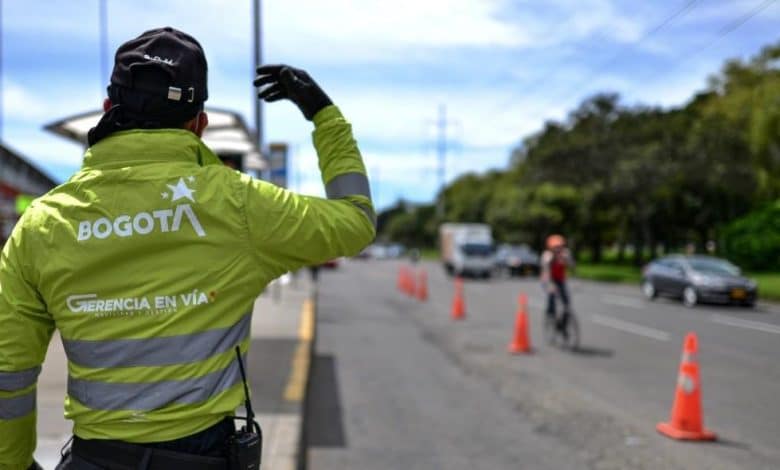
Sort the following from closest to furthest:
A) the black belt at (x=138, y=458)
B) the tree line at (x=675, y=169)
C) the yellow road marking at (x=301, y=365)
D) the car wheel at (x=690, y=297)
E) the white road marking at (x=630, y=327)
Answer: the black belt at (x=138, y=458)
the yellow road marking at (x=301, y=365)
the white road marking at (x=630, y=327)
the car wheel at (x=690, y=297)
the tree line at (x=675, y=169)

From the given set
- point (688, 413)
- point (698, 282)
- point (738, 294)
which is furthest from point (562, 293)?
point (698, 282)

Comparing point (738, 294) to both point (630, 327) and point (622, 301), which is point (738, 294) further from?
point (630, 327)

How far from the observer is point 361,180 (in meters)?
2.15

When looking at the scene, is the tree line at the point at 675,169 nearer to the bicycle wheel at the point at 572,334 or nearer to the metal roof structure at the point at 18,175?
the bicycle wheel at the point at 572,334

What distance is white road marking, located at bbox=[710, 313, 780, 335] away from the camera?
15.7 m

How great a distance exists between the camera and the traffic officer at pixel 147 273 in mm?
A: 1958

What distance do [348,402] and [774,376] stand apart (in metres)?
5.32

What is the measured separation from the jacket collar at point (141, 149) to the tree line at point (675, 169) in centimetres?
3117

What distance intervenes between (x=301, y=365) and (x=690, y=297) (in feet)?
51.4

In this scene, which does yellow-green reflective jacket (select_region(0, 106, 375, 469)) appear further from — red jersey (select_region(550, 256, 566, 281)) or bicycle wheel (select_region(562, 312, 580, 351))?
red jersey (select_region(550, 256, 566, 281))

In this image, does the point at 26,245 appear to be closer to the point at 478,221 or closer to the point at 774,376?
the point at 774,376

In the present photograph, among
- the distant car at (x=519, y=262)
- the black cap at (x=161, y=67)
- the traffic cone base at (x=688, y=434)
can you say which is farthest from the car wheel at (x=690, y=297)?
the black cap at (x=161, y=67)

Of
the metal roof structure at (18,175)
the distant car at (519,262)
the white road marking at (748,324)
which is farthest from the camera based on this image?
the distant car at (519,262)

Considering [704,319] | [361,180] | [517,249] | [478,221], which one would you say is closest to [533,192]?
[517,249]
